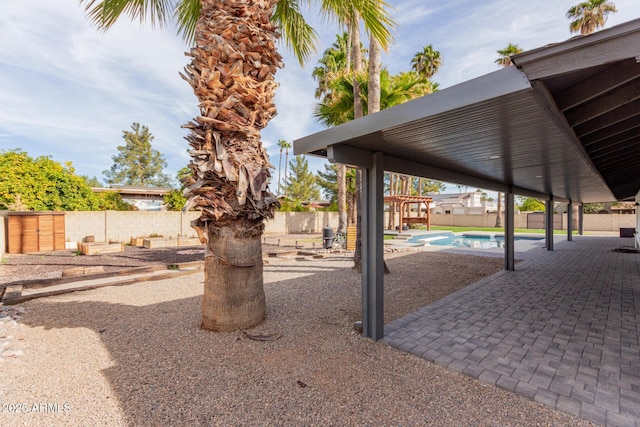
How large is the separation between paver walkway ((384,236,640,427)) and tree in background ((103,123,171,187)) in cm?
4414

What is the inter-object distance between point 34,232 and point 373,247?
13.4m

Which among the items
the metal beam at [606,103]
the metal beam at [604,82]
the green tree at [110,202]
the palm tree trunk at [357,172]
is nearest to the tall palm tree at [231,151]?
the metal beam at [604,82]

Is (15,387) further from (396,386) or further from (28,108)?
(28,108)

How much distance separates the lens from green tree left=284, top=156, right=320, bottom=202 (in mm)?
39781

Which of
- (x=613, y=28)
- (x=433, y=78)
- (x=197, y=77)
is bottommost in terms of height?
(x=613, y=28)

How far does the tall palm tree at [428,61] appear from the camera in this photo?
2170cm

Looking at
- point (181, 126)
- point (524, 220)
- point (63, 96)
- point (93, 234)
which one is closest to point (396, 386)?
point (181, 126)

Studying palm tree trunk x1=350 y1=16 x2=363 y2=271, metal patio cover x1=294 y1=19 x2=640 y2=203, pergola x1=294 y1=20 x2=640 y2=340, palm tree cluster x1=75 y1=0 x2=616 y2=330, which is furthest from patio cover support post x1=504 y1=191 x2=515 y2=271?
palm tree cluster x1=75 y1=0 x2=616 y2=330

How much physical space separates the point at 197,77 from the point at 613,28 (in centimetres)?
395

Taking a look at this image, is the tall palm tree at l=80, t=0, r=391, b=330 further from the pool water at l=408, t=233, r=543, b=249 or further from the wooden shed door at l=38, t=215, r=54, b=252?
the pool water at l=408, t=233, r=543, b=249

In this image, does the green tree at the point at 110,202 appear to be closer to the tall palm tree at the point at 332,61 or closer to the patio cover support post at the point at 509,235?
the tall palm tree at the point at 332,61

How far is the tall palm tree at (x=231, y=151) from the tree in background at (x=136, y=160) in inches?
1677

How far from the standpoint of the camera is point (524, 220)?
27078mm

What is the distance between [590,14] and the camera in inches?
633
